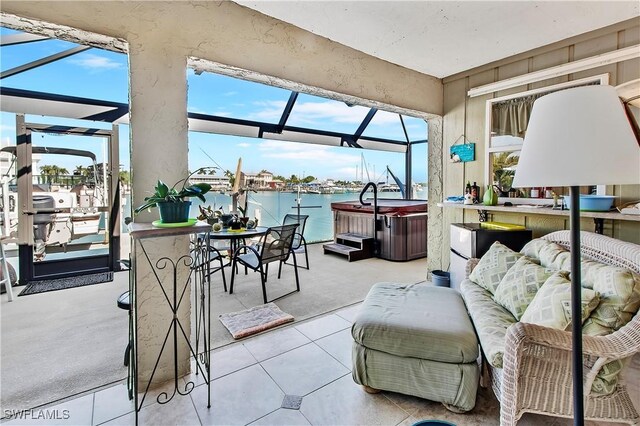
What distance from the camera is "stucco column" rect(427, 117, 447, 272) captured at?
396cm

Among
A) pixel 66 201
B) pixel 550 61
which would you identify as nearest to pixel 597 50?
pixel 550 61

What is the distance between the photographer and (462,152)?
365 cm

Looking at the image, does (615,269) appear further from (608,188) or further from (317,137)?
(317,137)

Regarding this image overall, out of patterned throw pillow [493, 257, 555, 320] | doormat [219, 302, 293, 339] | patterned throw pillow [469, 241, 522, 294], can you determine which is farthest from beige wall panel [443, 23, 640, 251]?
doormat [219, 302, 293, 339]

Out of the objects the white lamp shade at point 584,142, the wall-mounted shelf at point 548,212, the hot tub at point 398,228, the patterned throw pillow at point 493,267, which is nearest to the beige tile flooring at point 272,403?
the patterned throw pillow at point 493,267

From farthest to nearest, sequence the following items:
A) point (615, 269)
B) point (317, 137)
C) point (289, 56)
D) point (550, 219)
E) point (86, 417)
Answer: point (317, 137), point (550, 219), point (289, 56), point (86, 417), point (615, 269)

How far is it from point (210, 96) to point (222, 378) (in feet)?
14.3

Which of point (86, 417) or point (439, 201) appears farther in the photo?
point (439, 201)

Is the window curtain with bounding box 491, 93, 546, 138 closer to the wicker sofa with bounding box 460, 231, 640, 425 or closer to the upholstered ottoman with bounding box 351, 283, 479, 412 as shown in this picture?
the wicker sofa with bounding box 460, 231, 640, 425

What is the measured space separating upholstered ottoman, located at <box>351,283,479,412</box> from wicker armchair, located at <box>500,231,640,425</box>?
0.24 meters

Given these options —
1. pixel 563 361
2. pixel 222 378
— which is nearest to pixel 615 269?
pixel 563 361

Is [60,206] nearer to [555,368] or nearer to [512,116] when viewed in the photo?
[555,368]

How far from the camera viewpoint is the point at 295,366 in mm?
2121

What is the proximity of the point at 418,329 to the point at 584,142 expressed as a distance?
1.23 m
